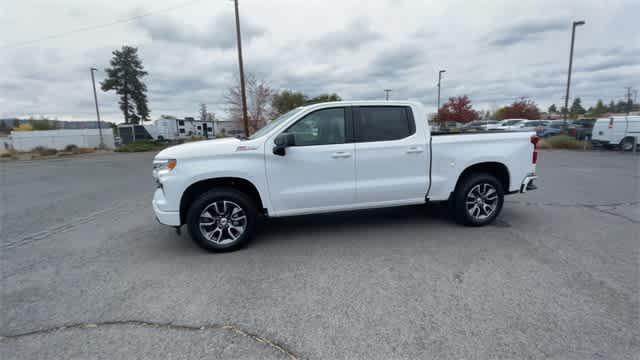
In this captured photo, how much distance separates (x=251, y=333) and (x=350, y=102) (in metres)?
3.28

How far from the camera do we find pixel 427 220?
17.6 ft

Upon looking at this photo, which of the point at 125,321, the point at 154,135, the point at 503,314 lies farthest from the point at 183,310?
the point at 154,135

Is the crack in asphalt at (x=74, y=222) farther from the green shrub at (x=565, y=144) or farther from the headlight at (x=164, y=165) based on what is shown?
the green shrub at (x=565, y=144)

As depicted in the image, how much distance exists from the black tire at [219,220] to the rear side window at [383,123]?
1792mm

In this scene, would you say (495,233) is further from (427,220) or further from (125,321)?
(125,321)

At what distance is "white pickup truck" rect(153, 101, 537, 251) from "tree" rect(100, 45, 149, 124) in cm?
5592

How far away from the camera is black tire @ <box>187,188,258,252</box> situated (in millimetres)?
4078

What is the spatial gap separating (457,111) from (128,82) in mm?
50159

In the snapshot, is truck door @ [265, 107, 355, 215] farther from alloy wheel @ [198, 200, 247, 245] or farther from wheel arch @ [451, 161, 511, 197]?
wheel arch @ [451, 161, 511, 197]

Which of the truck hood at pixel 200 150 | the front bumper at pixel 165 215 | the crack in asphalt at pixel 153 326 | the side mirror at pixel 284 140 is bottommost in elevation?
the crack in asphalt at pixel 153 326

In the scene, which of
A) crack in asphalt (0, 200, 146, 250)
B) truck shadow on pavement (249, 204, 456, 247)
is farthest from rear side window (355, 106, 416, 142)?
crack in asphalt (0, 200, 146, 250)

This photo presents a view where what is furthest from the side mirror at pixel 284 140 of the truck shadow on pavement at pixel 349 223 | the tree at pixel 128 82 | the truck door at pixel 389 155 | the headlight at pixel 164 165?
the tree at pixel 128 82

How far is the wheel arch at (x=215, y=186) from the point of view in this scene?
13.6 feet

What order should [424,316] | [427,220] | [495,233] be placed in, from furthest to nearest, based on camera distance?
[427,220] < [495,233] < [424,316]
